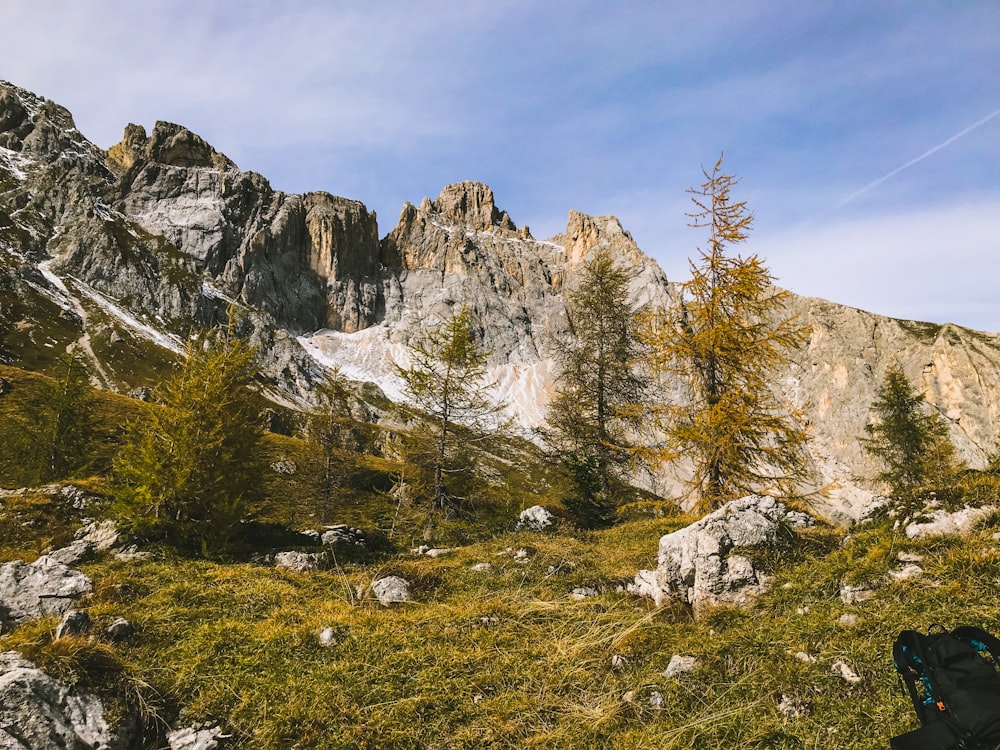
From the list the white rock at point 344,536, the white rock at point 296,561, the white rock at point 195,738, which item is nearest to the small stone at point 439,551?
the white rock at point 344,536

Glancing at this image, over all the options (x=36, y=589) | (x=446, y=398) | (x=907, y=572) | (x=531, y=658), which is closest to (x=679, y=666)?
(x=531, y=658)

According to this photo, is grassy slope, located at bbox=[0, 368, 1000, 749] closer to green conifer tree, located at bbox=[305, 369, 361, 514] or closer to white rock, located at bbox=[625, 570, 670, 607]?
white rock, located at bbox=[625, 570, 670, 607]

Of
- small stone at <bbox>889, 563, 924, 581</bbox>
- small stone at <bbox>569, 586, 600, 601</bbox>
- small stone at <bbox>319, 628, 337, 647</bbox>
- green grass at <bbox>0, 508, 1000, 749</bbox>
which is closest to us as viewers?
green grass at <bbox>0, 508, 1000, 749</bbox>

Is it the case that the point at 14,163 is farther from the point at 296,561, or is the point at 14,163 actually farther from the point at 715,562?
the point at 715,562

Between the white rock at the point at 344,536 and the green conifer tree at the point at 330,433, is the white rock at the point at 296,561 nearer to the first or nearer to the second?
the white rock at the point at 344,536

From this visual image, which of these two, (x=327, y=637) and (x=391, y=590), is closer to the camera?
(x=327, y=637)

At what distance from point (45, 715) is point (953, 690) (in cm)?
747

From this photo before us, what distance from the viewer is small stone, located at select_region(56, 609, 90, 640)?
6074 millimetres

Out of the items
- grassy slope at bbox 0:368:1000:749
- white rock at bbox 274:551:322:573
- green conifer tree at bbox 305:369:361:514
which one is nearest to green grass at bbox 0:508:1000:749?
grassy slope at bbox 0:368:1000:749

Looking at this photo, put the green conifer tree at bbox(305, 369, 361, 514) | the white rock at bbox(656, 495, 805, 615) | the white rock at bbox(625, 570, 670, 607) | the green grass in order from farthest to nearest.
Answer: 1. the green conifer tree at bbox(305, 369, 361, 514)
2. the white rock at bbox(625, 570, 670, 607)
3. the white rock at bbox(656, 495, 805, 615)
4. the green grass

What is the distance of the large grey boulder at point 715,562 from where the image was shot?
740cm

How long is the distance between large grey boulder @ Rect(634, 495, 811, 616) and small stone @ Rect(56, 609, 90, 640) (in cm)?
799

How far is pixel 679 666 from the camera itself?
5.63 metres

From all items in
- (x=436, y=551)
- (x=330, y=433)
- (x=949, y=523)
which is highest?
(x=330, y=433)
